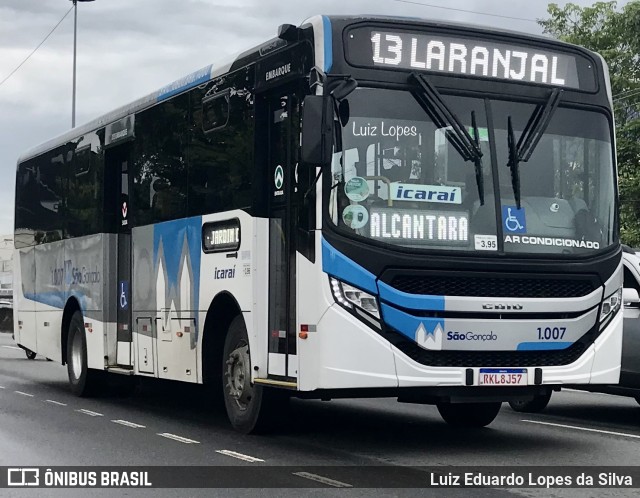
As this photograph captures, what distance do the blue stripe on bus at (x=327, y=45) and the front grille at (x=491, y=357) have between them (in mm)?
2290

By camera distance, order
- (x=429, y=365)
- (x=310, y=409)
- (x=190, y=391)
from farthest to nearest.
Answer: (x=190, y=391)
(x=310, y=409)
(x=429, y=365)

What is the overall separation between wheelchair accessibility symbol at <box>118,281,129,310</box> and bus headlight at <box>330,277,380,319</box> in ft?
18.4

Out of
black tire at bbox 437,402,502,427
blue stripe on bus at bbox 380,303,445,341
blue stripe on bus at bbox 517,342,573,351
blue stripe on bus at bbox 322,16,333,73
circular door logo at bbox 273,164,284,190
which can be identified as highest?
blue stripe on bus at bbox 322,16,333,73

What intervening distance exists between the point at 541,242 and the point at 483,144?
0.95 metres

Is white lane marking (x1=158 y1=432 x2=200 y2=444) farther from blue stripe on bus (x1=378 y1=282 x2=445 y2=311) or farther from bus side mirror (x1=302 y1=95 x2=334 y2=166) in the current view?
bus side mirror (x1=302 y1=95 x2=334 y2=166)

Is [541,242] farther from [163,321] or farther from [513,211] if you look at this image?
[163,321]

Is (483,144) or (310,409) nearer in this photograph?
(483,144)

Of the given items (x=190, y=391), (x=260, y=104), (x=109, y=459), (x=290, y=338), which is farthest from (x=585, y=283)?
(x=190, y=391)

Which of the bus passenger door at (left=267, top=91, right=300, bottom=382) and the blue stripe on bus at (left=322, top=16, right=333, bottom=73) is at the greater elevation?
the blue stripe on bus at (left=322, top=16, right=333, bottom=73)

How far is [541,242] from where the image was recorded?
989cm

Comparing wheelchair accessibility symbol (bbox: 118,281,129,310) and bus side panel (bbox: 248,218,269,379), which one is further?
wheelchair accessibility symbol (bbox: 118,281,129,310)

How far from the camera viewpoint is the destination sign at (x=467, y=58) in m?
9.73

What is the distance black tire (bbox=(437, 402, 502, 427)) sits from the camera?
471 inches

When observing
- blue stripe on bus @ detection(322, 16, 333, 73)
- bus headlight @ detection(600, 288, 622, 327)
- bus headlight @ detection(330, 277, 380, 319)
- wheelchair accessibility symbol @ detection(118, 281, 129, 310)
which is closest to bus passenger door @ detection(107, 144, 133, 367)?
wheelchair accessibility symbol @ detection(118, 281, 129, 310)
